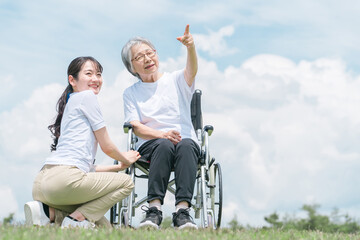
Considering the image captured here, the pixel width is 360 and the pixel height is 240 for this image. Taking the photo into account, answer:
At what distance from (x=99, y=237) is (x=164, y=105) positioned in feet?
6.12

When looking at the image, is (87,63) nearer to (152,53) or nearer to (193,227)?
(152,53)

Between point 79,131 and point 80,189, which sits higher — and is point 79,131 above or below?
above

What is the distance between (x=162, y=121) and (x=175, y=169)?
1.86ft

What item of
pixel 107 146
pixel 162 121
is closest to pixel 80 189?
pixel 107 146

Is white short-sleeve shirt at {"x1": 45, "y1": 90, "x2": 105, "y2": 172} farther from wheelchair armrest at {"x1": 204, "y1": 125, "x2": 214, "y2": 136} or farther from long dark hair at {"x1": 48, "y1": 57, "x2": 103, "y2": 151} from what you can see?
wheelchair armrest at {"x1": 204, "y1": 125, "x2": 214, "y2": 136}

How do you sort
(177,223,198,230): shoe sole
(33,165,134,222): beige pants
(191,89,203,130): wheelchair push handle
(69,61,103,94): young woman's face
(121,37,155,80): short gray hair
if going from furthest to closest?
(191,89,203,130): wheelchair push handle, (121,37,155,80): short gray hair, (69,61,103,94): young woman's face, (177,223,198,230): shoe sole, (33,165,134,222): beige pants

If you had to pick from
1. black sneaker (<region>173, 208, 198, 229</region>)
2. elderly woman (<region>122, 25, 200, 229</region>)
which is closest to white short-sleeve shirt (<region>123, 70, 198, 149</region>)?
elderly woman (<region>122, 25, 200, 229</region>)

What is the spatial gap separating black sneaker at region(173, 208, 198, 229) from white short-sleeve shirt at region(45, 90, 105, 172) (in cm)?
80

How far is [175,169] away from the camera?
13.5ft

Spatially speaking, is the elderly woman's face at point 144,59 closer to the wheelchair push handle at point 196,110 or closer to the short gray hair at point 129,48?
the short gray hair at point 129,48

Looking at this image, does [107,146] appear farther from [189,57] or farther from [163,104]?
[189,57]

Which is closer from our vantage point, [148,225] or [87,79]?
[148,225]

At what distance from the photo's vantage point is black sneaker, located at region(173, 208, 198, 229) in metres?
3.86

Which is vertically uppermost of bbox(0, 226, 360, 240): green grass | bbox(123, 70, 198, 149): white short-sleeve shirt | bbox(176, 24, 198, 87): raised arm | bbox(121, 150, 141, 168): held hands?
bbox(176, 24, 198, 87): raised arm
